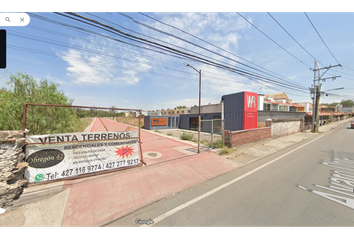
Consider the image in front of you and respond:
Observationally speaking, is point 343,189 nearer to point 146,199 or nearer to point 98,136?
point 146,199

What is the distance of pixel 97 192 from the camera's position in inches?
146

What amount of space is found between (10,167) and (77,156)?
4.79ft

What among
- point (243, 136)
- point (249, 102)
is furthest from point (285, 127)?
point (243, 136)

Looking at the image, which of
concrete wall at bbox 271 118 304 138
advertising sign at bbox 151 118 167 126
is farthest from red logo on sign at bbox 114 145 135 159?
advertising sign at bbox 151 118 167 126

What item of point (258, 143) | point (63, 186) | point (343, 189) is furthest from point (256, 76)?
point (63, 186)

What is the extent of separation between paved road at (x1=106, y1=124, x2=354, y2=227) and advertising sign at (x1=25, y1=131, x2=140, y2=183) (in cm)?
271

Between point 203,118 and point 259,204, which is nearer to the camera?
point 259,204

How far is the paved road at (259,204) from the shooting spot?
2676 millimetres

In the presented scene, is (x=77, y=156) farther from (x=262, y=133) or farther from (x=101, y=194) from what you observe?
(x=262, y=133)

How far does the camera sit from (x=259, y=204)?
3.24 m

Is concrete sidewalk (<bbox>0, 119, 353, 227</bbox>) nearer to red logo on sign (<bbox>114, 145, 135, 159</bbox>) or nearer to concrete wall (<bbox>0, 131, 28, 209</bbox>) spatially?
concrete wall (<bbox>0, 131, 28, 209</bbox>)

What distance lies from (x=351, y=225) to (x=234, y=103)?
1294 cm

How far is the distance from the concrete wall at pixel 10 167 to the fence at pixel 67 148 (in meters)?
0.34

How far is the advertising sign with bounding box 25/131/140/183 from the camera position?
3922 mm
